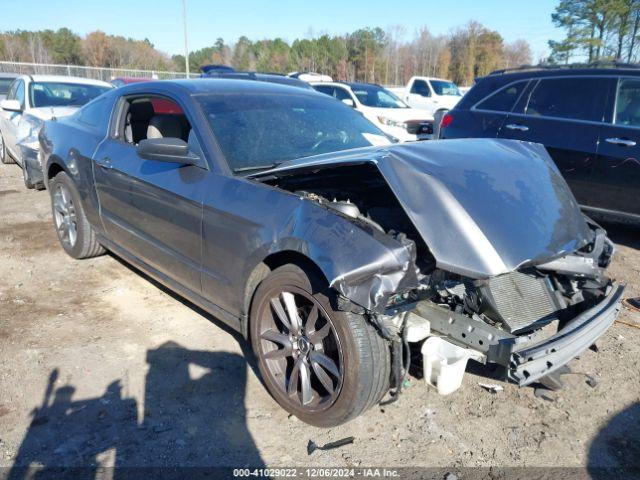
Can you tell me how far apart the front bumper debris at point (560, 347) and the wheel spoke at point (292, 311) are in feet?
3.41

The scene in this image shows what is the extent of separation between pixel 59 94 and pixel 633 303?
877 cm

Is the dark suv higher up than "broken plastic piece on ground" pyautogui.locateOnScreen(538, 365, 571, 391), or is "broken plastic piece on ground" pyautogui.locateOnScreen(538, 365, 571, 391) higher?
the dark suv

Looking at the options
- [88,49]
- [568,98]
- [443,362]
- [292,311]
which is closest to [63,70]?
[568,98]

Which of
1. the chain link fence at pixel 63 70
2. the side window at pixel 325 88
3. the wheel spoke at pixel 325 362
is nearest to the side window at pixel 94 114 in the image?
the wheel spoke at pixel 325 362

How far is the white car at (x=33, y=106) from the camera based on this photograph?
7.44 metres

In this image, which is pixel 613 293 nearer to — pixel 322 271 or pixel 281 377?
pixel 322 271

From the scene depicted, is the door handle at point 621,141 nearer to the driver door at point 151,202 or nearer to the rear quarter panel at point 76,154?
the driver door at point 151,202

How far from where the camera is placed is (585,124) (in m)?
5.30

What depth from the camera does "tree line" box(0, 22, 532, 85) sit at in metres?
56.0

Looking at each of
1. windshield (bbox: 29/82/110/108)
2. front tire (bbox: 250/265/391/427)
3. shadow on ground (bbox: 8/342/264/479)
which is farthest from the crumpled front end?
windshield (bbox: 29/82/110/108)

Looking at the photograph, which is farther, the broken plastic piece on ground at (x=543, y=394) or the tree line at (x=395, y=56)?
the tree line at (x=395, y=56)

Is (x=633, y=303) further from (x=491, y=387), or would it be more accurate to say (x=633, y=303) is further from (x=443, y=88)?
(x=443, y=88)

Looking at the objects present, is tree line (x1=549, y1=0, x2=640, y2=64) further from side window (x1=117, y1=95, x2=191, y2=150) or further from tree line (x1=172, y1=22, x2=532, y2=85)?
side window (x1=117, y1=95, x2=191, y2=150)

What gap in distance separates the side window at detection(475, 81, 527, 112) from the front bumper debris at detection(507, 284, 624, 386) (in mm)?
3845
